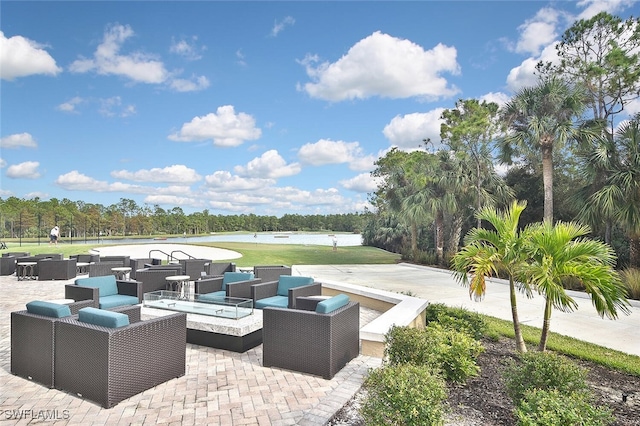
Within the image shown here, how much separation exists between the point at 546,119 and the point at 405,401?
13.6 m

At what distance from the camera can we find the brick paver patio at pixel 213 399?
3072 millimetres

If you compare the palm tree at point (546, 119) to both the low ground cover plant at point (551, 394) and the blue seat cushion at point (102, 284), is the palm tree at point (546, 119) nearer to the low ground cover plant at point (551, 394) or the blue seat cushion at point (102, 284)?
the low ground cover plant at point (551, 394)

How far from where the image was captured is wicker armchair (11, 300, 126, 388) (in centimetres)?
364

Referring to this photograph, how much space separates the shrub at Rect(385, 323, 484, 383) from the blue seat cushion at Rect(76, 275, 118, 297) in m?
5.01

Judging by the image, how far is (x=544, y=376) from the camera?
312 centimetres

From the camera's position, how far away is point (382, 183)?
29.8 meters

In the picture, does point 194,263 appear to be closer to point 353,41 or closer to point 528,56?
point 353,41

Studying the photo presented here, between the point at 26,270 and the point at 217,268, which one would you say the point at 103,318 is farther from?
the point at 26,270

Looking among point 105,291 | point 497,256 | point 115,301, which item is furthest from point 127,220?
point 497,256

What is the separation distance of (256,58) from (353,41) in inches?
145

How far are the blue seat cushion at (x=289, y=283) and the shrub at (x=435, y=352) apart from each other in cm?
288

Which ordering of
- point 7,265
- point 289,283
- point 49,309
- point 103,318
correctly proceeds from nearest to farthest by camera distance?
1. point 103,318
2. point 49,309
3. point 289,283
4. point 7,265

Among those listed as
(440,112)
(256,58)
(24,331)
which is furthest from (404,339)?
(440,112)

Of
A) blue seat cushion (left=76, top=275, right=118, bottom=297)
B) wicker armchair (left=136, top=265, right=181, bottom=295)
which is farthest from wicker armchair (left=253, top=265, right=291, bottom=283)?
blue seat cushion (left=76, top=275, right=118, bottom=297)
